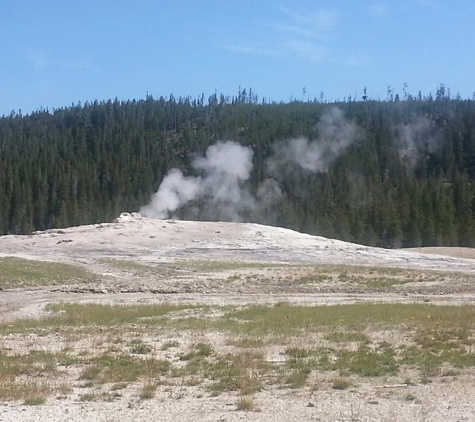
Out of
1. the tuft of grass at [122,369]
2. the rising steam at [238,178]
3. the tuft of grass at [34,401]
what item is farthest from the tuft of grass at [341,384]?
the rising steam at [238,178]

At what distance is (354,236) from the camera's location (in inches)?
3620

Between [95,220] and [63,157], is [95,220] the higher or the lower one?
the lower one

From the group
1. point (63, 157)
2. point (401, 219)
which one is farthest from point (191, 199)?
point (63, 157)

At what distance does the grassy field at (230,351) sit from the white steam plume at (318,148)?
385 feet

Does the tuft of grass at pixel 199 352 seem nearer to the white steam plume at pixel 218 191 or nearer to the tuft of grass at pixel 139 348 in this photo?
the tuft of grass at pixel 139 348

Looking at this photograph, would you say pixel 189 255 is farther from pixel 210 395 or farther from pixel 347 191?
pixel 347 191

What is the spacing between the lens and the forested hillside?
316 feet

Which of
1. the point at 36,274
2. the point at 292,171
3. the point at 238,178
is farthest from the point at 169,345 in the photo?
the point at 292,171

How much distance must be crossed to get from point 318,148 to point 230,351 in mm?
141146

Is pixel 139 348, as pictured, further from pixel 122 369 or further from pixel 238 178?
pixel 238 178

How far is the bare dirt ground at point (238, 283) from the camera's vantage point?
11484mm

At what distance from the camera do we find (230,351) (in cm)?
1719

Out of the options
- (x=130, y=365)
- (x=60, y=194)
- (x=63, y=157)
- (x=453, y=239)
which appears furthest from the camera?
(x=63, y=157)

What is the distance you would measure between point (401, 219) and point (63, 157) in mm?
85247
